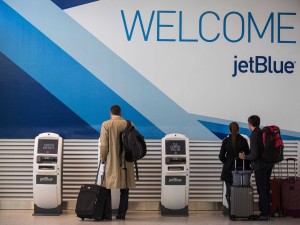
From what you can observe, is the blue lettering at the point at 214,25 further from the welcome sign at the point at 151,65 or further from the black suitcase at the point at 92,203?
the black suitcase at the point at 92,203

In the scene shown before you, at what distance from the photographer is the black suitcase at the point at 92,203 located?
983cm

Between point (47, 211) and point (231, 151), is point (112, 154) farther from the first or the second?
point (231, 151)

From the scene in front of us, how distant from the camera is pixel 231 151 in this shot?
10.2m

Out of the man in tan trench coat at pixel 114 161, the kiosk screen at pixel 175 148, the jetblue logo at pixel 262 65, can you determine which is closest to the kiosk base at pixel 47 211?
the man in tan trench coat at pixel 114 161

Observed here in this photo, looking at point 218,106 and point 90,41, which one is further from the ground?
point 90,41

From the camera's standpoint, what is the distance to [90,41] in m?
11.1

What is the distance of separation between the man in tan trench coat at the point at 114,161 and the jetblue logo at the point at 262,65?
2251 mm

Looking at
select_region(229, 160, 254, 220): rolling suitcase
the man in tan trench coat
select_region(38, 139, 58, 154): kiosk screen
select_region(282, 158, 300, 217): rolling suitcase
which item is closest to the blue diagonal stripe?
select_region(38, 139, 58, 154): kiosk screen

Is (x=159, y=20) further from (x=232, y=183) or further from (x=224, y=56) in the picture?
(x=232, y=183)

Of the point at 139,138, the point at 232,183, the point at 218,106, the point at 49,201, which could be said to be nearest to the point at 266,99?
the point at 218,106

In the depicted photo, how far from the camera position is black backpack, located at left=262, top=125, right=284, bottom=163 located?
9977 mm

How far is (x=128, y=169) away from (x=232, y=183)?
60.8 inches

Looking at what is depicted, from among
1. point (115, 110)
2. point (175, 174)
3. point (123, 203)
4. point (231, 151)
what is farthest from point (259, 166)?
point (115, 110)

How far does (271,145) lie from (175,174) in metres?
1.49
